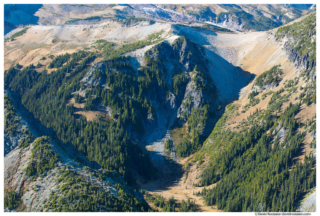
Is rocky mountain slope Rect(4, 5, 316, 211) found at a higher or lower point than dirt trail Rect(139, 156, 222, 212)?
higher

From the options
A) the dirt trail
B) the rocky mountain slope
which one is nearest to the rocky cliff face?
the rocky mountain slope

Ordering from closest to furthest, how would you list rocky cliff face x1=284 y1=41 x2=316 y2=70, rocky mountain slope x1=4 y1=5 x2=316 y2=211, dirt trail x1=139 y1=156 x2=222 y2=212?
rocky mountain slope x1=4 y1=5 x2=316 y2=211 → dirt trail x1=139 y1=156 x2=222 y2=212 → rocky cliff face x1=284 y1=41 x2=316 y2=70

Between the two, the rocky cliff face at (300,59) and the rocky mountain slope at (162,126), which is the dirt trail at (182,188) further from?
the rocky cliff face at (300,59)

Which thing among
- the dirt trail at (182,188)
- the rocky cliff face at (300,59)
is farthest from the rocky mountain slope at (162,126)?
the rocky cliff face at (300,59)

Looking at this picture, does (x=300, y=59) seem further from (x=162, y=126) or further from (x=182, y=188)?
(x=182, y=188)

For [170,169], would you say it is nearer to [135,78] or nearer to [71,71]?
[135,78]

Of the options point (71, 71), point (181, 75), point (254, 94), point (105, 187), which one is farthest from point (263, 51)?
point (105, 187)

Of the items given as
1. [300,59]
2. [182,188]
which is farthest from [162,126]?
[300,59]

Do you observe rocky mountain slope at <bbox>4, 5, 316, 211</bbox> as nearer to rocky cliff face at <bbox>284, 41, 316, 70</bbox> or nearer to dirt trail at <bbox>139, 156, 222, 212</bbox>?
dirt trail at <bbox>139, 156, 222, 212</bbox>
